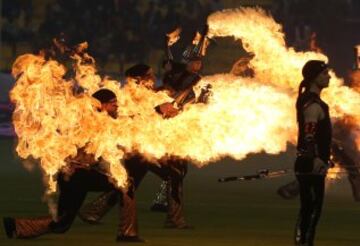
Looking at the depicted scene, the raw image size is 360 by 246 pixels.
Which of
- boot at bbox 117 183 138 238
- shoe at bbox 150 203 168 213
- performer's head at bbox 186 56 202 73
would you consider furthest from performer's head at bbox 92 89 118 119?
shoe at bbox 150 203 168 213

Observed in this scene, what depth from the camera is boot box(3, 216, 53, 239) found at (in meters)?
18.8

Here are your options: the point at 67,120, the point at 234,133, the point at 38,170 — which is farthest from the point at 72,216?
the point at 38,170

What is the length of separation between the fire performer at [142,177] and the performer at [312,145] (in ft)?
9.07

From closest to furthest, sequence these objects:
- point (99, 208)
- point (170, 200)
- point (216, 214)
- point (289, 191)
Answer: point (170, 200) < point (99, 208) < point (216, 214) < point (289, 191)

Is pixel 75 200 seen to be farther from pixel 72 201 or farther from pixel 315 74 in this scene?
pixel 315 74

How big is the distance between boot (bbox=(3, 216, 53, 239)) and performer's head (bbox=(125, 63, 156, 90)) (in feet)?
7.30

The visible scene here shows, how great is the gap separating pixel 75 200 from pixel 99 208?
2.48 m

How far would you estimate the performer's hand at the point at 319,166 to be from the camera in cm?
1772

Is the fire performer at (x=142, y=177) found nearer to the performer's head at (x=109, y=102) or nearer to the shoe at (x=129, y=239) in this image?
the performer's head at (x=109, y=102)

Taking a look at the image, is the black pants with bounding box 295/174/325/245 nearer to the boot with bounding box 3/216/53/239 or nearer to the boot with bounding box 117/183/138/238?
the boot with bounding box 117/183/138/238

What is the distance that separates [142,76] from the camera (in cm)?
2020

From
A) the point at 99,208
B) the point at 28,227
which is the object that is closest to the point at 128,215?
the point at 28,227

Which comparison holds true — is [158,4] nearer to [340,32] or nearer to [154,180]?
[340,32]

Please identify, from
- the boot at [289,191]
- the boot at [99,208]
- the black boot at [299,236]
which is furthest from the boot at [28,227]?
the boot at [289,191]
